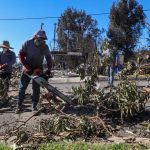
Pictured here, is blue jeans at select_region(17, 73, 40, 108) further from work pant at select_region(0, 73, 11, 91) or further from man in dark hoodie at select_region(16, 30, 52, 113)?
work pant at select_region(0, 73, 11, 91)

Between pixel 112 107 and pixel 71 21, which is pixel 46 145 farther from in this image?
pixel 71 21

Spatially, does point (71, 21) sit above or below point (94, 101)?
above

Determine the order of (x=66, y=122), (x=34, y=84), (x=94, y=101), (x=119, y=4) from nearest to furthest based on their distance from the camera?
(x=66, y=122) < (x=94, y=101) < (x=34, y=84) < (x=119, y=4)

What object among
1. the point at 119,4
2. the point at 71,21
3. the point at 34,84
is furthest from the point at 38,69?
the point at 71,21

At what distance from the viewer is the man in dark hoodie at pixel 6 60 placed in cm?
1260

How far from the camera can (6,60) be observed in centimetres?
1280

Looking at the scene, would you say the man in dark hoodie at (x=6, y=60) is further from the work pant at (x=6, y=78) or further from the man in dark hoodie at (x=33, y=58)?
the man in dark hoodie at (x=33, y=58)

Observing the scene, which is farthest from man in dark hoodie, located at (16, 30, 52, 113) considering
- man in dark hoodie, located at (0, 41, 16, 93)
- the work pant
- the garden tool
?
man in dark hoodie, located at (0, 41, 16, 93)

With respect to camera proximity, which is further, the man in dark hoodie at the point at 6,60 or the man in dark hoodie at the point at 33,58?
the man in dark hoodie at the point at 6,60

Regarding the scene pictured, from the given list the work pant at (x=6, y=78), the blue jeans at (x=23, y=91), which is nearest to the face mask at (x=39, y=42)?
the blue jeans at (x=23, y=91)

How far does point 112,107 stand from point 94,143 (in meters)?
2.07

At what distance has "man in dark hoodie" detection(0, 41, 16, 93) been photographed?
41.3 feet

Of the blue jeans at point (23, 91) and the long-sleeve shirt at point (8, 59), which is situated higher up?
the long-sleeve shirt at point (8, 59)

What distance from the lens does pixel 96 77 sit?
33.4ft
